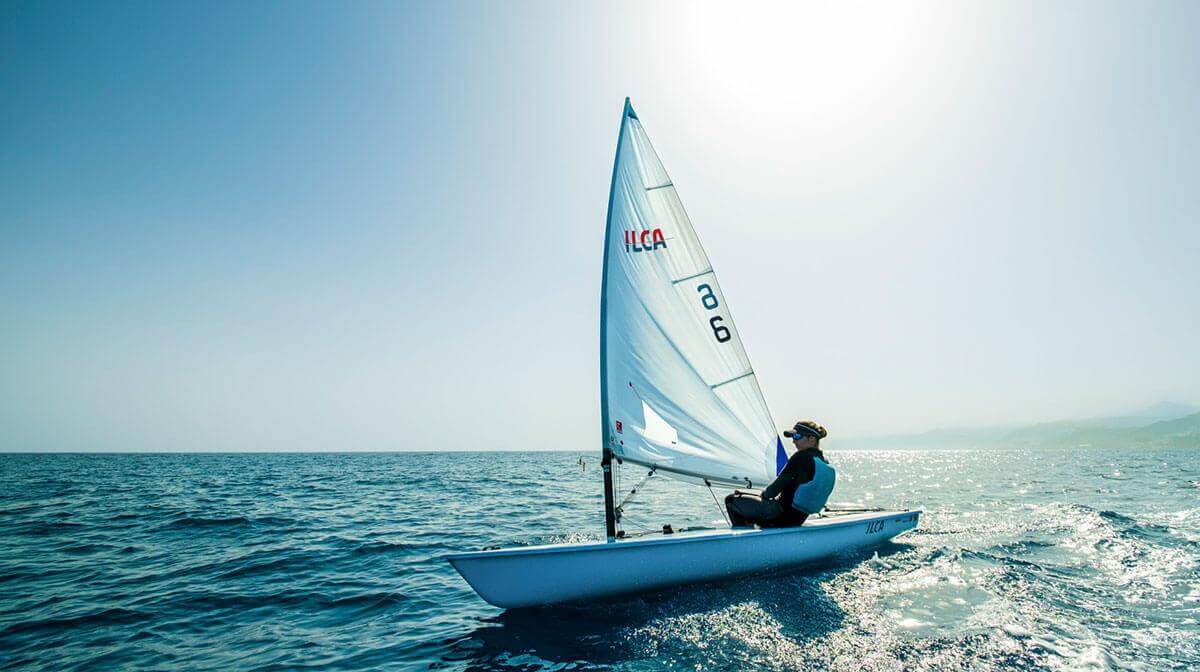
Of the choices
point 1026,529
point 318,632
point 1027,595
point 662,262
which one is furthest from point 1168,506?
point 318,632

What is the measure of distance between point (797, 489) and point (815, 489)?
0.92 feet

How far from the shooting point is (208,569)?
29.3ft

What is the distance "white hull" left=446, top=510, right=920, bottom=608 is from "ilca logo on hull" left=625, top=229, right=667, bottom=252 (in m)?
4.50

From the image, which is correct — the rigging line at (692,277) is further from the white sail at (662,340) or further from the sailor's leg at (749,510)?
the sailor's leg at (749,510)

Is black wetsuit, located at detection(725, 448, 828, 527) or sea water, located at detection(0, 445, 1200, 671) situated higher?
black wetsuit, located at detection(725, 448, 828, 527)

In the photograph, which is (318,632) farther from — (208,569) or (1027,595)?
(1027,595)

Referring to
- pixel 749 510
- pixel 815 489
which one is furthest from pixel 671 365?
pixel 815 489

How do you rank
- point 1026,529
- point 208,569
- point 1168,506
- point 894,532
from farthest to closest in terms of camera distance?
1. point 1168,506
2. point 1026,529
3. point 894,532
4. point 208,569

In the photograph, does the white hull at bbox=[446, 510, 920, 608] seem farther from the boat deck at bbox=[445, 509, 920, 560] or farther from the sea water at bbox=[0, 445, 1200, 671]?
the sea water at bbox=[0, 445, 1200, 671]

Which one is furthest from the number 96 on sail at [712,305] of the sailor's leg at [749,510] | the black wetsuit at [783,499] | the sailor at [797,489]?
the sailor's leg at [749,510]

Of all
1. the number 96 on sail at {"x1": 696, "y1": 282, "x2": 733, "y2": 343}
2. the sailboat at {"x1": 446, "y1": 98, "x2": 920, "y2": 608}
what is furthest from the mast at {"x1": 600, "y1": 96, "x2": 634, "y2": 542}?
the number 96 on sail at {"x1": 696, "y1": 282, "x2": 733, "y2": 343}

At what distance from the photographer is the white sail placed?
324 inches

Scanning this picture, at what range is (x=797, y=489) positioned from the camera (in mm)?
8031

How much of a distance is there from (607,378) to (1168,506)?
19697mm
